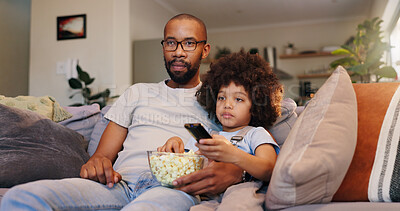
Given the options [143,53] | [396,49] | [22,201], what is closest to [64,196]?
[22,201]

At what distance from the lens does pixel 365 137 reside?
3.49 ft

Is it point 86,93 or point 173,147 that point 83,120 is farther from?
point 86,93

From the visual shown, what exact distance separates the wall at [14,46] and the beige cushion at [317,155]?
4773 mm

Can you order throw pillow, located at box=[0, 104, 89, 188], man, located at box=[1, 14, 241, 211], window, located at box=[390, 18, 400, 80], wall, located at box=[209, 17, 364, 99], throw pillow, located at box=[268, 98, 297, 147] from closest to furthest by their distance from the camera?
man, located at box=[1, 14, 241, 211]
throw pillow, located at box=[0, 104, 89, 188]
throw pillow, located at box=[268, 98, 297, 147]
window, located at box=[390, 18, 400, 80]
wall, located at box=[209, 17, 364, 99]

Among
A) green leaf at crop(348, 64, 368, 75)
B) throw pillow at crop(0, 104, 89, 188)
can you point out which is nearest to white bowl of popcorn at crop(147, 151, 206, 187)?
throw pillow at crop(0, 104, 89, 188)

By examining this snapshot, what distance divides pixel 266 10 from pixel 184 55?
4913 mm

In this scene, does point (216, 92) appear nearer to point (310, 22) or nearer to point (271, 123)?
point (271, 123)

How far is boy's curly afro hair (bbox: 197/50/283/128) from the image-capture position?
4.76ft

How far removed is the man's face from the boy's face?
0.28 m

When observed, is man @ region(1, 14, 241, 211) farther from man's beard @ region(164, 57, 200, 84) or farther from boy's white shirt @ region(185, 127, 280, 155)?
boy's white shirt @ region(185, 127, 280, 155)

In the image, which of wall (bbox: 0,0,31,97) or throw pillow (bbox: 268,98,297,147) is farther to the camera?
wall (bbox: 0,0,31,97)

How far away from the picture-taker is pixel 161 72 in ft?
15.7

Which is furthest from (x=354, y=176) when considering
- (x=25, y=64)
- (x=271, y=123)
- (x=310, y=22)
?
(x=310, y=22)

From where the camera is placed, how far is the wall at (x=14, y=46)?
15.9 feet
